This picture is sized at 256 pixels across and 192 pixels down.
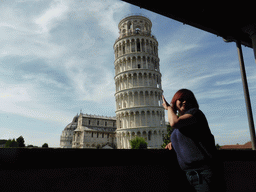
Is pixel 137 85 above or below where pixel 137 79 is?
below

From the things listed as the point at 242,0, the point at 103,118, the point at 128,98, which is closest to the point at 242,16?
the point at 242,0

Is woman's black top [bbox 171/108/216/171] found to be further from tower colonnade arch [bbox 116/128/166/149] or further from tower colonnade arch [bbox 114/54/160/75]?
tower colonnade arch [bbox 114/54/160/75]

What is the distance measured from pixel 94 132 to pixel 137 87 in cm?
3393

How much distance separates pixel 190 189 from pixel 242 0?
690 centimetres

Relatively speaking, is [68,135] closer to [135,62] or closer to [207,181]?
[135,62]

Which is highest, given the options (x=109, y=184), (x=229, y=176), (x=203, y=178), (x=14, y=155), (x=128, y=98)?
(x=128, y=98)

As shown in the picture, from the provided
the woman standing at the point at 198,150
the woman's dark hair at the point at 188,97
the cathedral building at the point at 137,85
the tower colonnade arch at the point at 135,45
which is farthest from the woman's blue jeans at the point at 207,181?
the tower colonnade arch at the point at 135,45

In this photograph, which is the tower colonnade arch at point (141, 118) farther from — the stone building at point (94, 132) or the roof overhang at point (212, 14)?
the roof overhang at point (212, 14)

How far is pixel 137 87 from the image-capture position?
43.2m

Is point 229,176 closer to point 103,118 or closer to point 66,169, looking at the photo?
point 66,169

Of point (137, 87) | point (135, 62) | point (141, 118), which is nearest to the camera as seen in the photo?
point (141, 118)

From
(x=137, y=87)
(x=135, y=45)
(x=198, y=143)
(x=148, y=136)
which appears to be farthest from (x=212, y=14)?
(x=135, y=45)

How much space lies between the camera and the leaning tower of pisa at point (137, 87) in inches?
1662

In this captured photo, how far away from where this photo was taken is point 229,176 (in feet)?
11.4
